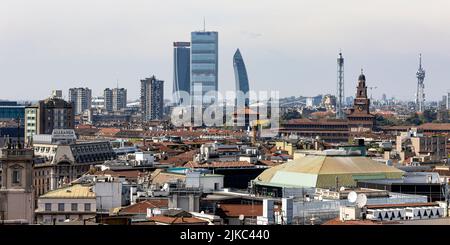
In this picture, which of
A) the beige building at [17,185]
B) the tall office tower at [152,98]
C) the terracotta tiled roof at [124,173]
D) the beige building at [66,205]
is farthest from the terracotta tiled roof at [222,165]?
the tall office tower at [152,98]

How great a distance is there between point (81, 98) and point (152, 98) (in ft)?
44.6

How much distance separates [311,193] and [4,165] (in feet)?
31.3

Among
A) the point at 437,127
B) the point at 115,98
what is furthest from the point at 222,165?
the point at 115,98

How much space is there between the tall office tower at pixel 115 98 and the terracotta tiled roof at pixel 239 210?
141614mm

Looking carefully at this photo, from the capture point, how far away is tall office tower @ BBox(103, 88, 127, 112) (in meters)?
169

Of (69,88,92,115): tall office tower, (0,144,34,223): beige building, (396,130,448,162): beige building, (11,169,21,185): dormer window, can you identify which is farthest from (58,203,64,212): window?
(69,88,92,115): tall office tower

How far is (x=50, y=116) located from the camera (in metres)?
73.4

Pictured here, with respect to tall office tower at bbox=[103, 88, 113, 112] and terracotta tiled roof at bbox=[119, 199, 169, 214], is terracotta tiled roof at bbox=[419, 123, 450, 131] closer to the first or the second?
terracotta tiled roof at bbox=[119, 199, 169, 214]

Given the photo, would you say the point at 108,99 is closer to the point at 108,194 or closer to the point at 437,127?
the point at 437,127

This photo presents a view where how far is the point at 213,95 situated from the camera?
161000mm

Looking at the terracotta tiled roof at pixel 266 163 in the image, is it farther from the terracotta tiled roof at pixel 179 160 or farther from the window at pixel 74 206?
the window at pixel 74 206

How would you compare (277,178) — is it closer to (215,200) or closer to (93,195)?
(215,200)

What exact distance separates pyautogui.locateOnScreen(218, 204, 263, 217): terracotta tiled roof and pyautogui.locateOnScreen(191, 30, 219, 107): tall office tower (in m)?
133
